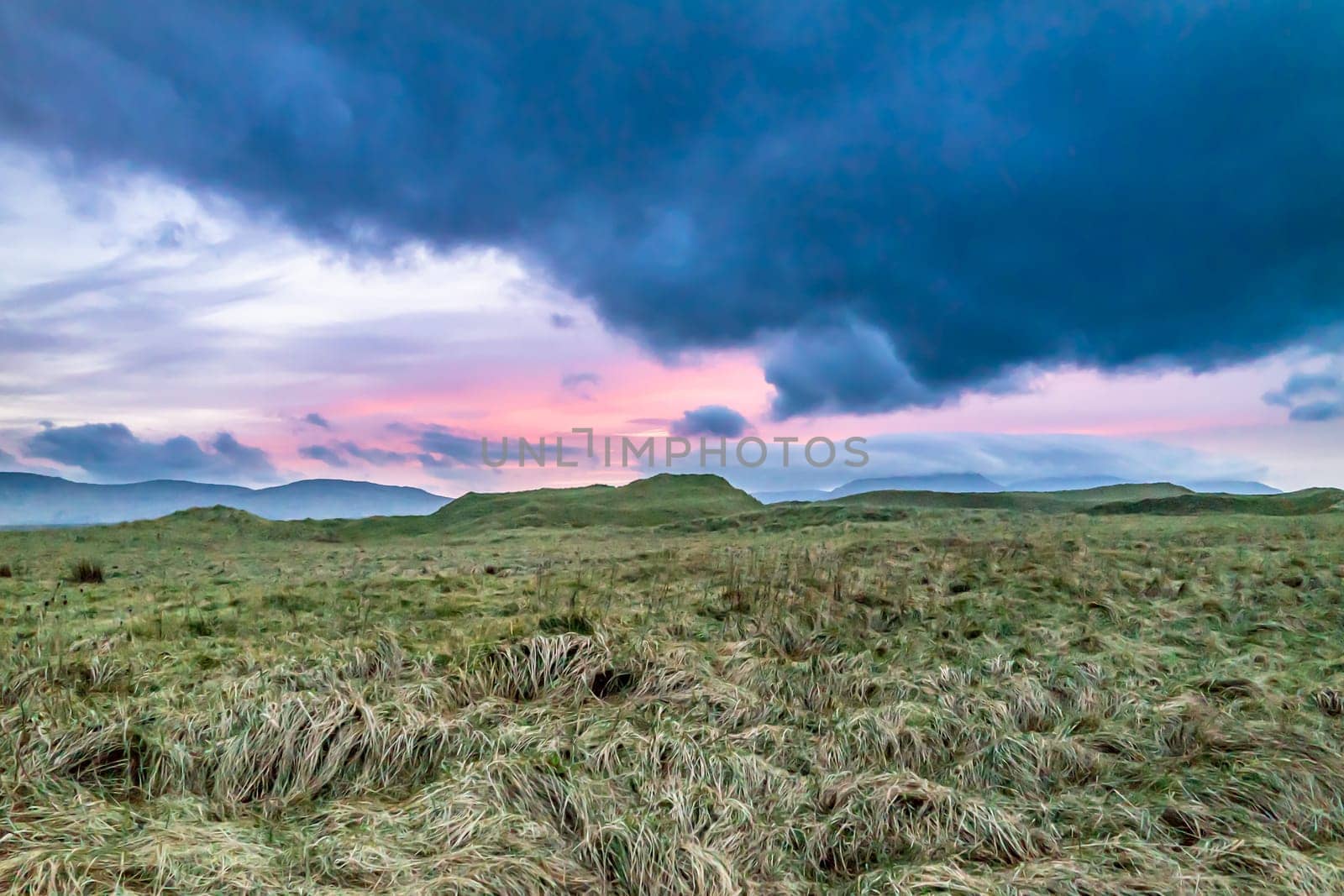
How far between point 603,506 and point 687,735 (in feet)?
142

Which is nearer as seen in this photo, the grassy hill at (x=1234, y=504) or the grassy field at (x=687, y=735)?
the grassy field at (x=687, y=735)

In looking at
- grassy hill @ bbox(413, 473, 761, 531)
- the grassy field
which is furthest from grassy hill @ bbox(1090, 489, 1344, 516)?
the grassy field

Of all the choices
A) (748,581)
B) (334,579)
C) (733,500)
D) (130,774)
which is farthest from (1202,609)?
(733,500)

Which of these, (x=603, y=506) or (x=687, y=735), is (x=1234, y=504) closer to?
(x=603, y=506)

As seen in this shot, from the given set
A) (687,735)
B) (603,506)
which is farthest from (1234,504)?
(687,735)

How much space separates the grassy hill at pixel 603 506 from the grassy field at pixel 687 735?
29436mm

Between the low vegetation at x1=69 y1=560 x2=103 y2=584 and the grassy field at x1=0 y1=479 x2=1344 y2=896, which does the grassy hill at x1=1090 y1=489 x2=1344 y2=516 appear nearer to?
the grassy field at x1=0 y1=479 x2=1344 y2=896

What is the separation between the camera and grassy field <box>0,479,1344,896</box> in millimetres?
4605

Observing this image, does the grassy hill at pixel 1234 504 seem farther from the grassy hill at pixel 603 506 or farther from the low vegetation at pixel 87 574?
the low vegetation at pixel 87 574

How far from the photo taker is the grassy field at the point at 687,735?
461 cm

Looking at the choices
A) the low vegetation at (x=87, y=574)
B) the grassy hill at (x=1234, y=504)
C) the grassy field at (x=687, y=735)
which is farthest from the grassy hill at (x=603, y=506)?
the grassy field at (x=687, y=735)

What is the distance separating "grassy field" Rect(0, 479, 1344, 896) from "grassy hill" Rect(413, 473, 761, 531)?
96.6 ft

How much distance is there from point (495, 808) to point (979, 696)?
4.53 metres

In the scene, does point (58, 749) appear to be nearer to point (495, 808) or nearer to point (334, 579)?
point (495, 808)
